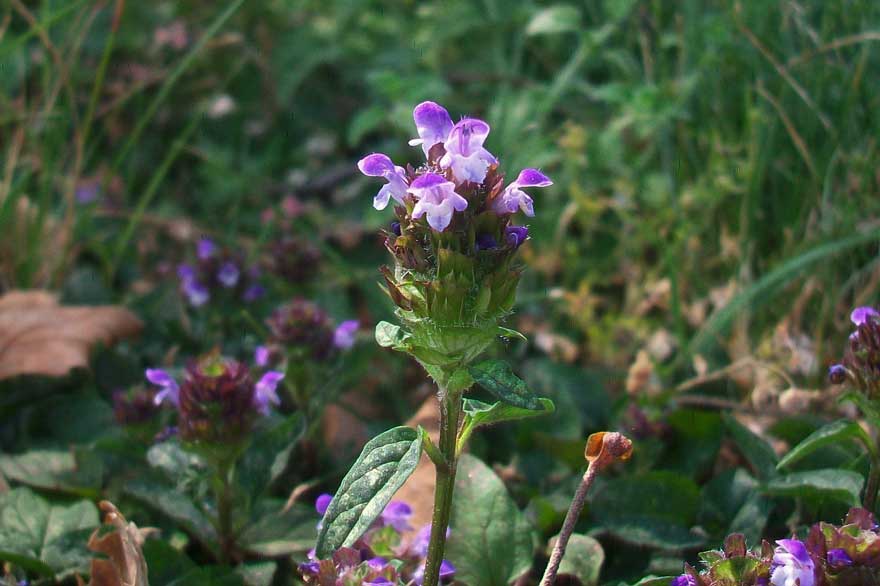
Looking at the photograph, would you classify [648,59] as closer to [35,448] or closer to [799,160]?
[799,160]

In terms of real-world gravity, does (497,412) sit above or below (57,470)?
above

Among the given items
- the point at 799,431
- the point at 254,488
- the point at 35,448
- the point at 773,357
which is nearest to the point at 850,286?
the point at 773,357

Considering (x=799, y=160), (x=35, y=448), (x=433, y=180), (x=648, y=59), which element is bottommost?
(x=35, y=448)

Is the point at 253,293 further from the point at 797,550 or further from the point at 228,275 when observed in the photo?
the point at 797,550

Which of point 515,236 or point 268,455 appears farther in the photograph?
point 268,455

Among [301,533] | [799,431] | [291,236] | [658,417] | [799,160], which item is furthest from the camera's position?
[291,236]

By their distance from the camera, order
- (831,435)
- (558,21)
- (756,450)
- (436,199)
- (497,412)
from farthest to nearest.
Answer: (558,21)
(756,450)
(831,435)
(497,412)
(436,199)

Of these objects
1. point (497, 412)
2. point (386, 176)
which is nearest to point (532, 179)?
point (386, 176)
